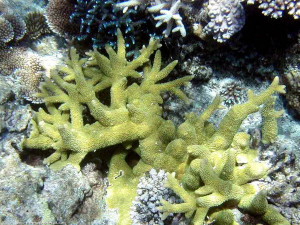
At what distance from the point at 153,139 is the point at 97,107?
0.69 m

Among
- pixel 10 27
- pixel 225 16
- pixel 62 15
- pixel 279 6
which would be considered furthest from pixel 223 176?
pixel 10 27

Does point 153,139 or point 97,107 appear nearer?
point 97,107

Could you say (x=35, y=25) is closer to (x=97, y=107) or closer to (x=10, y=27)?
(x=10, y=27)

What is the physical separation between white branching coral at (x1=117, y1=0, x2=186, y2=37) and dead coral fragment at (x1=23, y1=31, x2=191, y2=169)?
1.04 feet

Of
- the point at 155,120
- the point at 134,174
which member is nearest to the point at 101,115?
the point at 155,120

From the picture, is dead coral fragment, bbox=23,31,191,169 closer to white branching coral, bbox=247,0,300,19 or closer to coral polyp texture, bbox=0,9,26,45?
coral polyp texture, bbox=0,9,26,45

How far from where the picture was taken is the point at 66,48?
4.09 meters

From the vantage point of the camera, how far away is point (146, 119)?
2904 mm

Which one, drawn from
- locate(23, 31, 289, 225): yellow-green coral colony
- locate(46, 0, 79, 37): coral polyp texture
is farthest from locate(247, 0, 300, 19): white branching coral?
locate(46, 0, 79, 37): coral polyp texture

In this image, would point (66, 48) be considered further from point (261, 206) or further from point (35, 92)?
point (261, 206)

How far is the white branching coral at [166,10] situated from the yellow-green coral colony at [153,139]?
32cm

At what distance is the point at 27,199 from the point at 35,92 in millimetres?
1423

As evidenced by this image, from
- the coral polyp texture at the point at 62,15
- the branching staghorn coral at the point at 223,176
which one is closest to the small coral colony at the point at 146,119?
the branching staghorn coral at the point at 223,176

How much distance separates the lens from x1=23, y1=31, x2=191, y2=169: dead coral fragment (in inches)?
110
